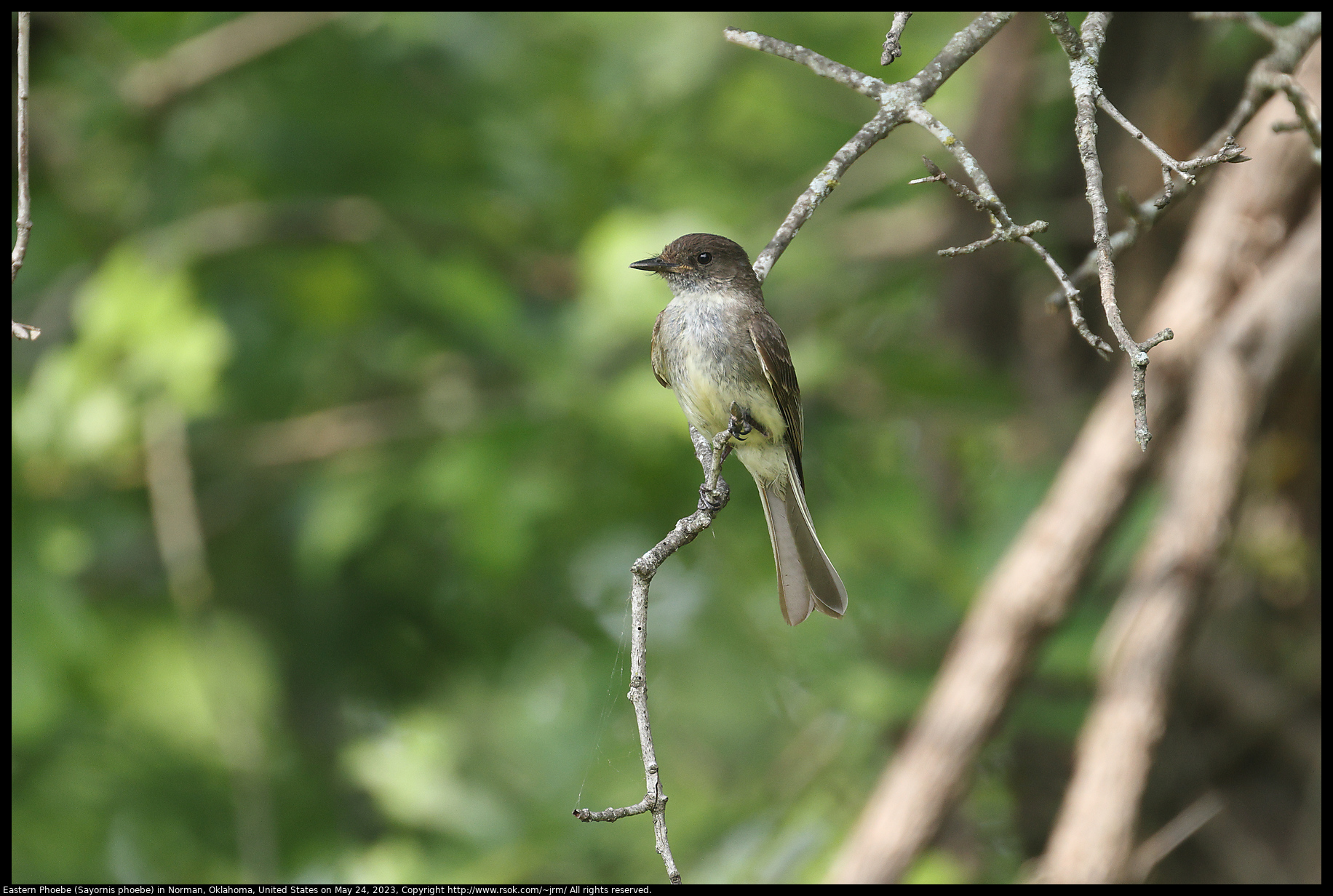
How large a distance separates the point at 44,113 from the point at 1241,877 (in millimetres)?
8133

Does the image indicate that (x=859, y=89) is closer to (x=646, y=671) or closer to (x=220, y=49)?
(x=646, y=671)

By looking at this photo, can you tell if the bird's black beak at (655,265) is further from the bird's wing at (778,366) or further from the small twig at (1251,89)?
the small twig at (1251,89)

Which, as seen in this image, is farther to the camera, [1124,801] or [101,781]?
[101,781]

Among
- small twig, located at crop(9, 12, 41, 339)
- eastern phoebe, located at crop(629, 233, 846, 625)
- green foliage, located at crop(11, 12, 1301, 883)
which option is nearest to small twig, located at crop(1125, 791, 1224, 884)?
green foliage, located at crop(11, 12, 1301, 883)

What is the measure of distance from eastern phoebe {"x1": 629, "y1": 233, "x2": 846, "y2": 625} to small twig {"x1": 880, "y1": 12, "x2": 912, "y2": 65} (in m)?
1.02

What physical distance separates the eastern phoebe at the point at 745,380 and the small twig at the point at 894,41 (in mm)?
1025

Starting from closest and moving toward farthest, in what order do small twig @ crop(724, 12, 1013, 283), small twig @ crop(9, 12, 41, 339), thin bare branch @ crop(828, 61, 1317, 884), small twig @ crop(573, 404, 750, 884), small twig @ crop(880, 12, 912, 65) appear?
1. small twig @ crop(573, 404, 750, 884)
2. small twig @ crop(9, 12, 41, 339)
3. small twig @ crop(880, 12, 912, 65)
4. small twig @ crop(724, 12, 1013, 283)
5. thin bare branch @ crop(828, 61, 1317, 884)

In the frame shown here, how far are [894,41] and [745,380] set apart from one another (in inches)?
55.4

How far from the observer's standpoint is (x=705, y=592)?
6426 millimetres

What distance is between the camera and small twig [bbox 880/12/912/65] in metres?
2.38

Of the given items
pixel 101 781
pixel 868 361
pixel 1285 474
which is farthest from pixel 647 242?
pixel 101 781

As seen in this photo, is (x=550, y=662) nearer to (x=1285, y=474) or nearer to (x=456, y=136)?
(x=456, y=136)

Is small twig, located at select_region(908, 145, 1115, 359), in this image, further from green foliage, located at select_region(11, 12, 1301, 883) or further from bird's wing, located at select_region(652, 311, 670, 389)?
green foliage, located at select_region(11, 12, 1301, 883)

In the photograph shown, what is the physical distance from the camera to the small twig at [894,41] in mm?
2375
